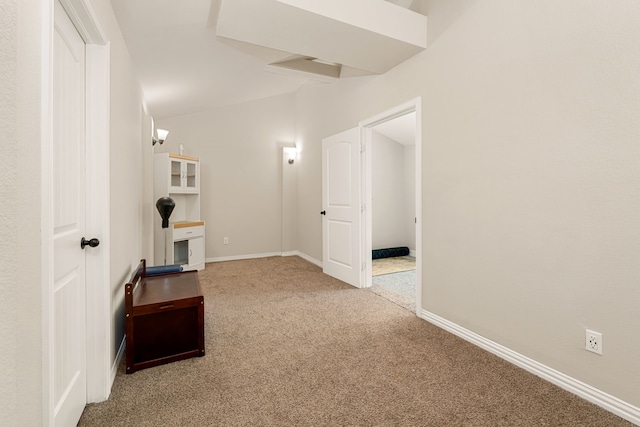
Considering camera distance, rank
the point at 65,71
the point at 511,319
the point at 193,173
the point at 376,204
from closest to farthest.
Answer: the point at 65,71 < the point at 511,319 < the point at 193,173 < the point at 376,204

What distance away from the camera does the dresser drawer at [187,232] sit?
4.25 m

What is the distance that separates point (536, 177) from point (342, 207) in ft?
7.66

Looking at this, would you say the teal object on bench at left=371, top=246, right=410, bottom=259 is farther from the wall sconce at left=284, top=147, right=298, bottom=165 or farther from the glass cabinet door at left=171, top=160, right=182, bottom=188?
the glass cabinet door at left=171, top=160, right=182, bottom=188

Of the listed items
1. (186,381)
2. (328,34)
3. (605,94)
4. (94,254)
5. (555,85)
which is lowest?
(186,381)

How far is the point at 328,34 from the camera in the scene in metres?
2.46

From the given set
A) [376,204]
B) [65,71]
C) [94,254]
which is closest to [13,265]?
[94,254]

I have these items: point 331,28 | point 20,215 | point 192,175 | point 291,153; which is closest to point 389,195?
point 291,153

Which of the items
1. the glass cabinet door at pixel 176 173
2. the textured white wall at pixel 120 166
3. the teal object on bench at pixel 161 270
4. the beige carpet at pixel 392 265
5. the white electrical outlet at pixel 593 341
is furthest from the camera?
the beige carpet at pixel 392 265

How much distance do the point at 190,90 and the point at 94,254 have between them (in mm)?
2906

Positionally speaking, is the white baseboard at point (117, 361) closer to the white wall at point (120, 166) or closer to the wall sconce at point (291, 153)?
the white wall at point (120, 166)

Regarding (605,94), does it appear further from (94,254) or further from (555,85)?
(94,254)

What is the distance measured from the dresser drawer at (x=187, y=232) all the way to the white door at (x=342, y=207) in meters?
1.91

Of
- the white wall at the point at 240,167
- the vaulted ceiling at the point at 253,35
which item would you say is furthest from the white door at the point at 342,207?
the white wall at the point at 240,167

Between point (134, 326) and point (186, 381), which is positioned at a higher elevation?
point (134, 326)
